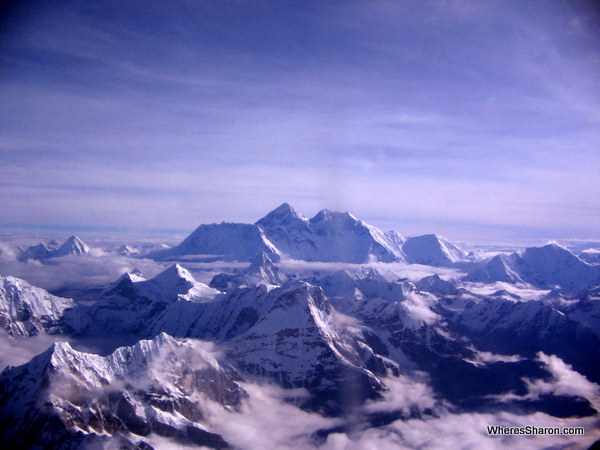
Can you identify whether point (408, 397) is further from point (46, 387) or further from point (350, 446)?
point (46, 387)

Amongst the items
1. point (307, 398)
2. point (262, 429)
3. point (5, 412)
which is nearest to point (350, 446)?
point (262, 429)

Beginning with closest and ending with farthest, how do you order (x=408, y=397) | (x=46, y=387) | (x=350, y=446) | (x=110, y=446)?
(x=110, y=446)
(x=46, y=387)
(x=350, y=446)
(x=408, y=397)

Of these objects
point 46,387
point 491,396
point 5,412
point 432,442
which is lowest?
point 491,396

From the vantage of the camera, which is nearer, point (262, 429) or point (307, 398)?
point (262, 429)

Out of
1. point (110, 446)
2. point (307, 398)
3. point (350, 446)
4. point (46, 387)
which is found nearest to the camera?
point (110, 446)

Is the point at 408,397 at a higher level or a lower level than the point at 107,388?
lower

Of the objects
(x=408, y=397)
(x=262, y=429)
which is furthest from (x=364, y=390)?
(x=262, y=429)

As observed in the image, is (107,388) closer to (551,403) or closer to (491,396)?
(491,396)
